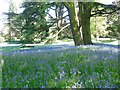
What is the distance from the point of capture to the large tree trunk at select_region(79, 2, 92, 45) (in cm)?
771

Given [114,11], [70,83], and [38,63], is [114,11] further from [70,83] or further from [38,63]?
[70,83]

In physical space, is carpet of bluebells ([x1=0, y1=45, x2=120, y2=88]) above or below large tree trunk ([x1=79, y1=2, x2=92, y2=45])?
below

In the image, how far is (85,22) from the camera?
7.77 meters

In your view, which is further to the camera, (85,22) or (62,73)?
(85,22)

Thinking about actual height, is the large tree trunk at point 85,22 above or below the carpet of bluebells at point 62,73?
above

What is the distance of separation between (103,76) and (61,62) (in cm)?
93

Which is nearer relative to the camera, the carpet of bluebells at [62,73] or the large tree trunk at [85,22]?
the carpet of bluebells at [62,73]

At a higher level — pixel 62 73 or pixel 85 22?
pixel 85 22

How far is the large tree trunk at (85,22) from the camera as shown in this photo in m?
7.71

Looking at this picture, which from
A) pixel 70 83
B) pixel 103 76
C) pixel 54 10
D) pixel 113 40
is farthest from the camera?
pixel 113 40

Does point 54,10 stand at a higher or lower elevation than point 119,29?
higher

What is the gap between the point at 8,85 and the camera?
232 centimetres

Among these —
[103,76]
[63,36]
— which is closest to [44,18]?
[63,36]

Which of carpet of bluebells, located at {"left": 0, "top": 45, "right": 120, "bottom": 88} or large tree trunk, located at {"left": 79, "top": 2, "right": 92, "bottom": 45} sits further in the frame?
large tree trunk, located at {"left": 79, "top": 2, "right": 92, "bottom": 45}
